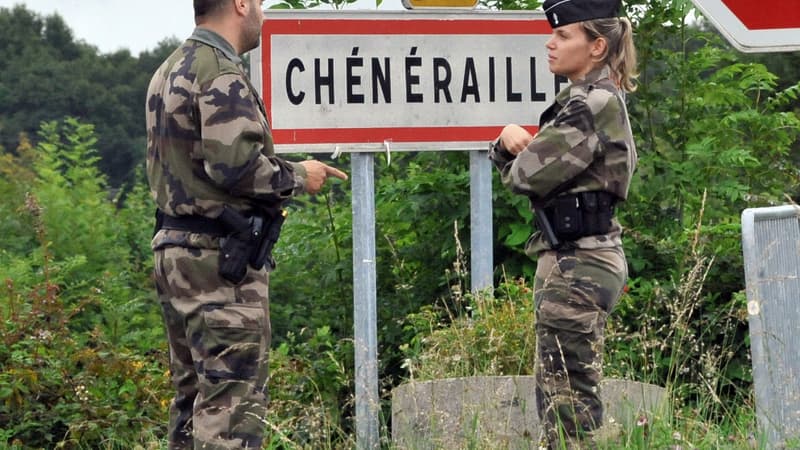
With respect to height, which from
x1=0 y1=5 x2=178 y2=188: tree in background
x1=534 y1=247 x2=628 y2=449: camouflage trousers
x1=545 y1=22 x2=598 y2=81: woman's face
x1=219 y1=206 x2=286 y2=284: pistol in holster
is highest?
x1=0 y1=5 x2=178 y2=188: tree in background

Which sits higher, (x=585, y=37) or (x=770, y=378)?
(x=585, y=37)

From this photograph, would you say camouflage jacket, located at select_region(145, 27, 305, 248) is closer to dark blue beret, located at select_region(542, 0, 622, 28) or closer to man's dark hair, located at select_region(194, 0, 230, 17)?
man's dark hair, located at select_region(194, 0, 230, 17)

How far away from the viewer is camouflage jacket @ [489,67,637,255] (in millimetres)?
4168

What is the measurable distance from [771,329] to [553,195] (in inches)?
32.2

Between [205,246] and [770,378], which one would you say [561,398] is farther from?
[205,246]

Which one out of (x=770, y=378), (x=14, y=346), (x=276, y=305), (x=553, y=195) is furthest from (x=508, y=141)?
(x=276, y=305)

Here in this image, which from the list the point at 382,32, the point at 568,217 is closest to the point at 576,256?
the point at 568,217

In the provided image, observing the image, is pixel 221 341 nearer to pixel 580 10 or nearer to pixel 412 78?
pixel 580 10

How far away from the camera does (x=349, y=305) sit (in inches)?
288

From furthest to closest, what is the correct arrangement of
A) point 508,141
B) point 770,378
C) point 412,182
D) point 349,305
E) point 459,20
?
→ point 349,305
point 412,182
point 459,20
point 508,141
point 770,378

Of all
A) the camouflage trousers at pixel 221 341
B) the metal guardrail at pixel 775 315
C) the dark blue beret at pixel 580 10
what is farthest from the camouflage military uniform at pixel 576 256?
the camouflage trousers at pixel 221 341

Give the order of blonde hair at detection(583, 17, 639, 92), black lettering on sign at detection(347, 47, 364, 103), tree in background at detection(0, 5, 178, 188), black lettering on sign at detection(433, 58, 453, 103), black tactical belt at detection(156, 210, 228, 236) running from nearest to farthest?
black tactical belt at detection(156, 210, 228, 236) < blonde hair at detection(583, 17, 639, 92) < black lettering on sign at detection(347, 47, 364, 103) < black lettering on sign at detection(433, 58, 453, 103) < tree in background at detection(0, 5, 178, 188)

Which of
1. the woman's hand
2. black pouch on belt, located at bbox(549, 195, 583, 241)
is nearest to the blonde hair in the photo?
the woman's hand

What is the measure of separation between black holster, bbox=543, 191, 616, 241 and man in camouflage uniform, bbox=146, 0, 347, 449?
84 cm
